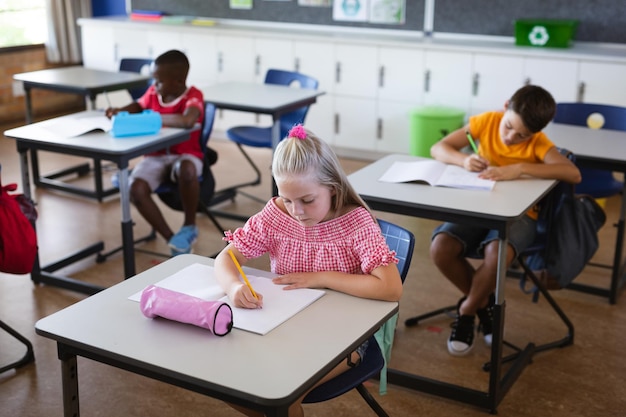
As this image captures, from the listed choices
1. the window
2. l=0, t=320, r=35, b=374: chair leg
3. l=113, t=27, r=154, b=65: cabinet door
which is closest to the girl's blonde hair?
l=0, t=320, r=35, b=374: chair leg

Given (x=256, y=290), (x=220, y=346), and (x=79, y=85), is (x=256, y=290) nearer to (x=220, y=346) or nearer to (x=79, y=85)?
(x=220, y=346)

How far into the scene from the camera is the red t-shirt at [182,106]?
376 centimetres

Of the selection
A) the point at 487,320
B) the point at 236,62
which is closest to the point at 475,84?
the point at 236,62

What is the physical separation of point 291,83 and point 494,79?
1296 mm

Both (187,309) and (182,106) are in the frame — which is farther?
(182,106)

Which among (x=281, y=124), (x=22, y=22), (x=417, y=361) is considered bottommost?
(x=417, y=361)

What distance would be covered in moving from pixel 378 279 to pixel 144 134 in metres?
1.80

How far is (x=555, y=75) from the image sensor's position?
4953mm

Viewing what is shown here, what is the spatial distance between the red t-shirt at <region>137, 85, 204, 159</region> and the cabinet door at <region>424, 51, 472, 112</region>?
1996 millimetres

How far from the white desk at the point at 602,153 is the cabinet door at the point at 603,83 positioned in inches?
46.6

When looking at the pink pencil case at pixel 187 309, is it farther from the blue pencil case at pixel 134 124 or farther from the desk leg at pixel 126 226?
the blue pencil case at pixel 134 124

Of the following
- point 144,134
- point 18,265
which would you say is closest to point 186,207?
point 144,134

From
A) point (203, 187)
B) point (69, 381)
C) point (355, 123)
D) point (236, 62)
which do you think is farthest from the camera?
point (236, 62)

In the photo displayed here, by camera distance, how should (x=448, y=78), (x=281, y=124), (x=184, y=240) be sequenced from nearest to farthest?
(x=184, y=240), (x=281, y=124), (x=448, y=78)
